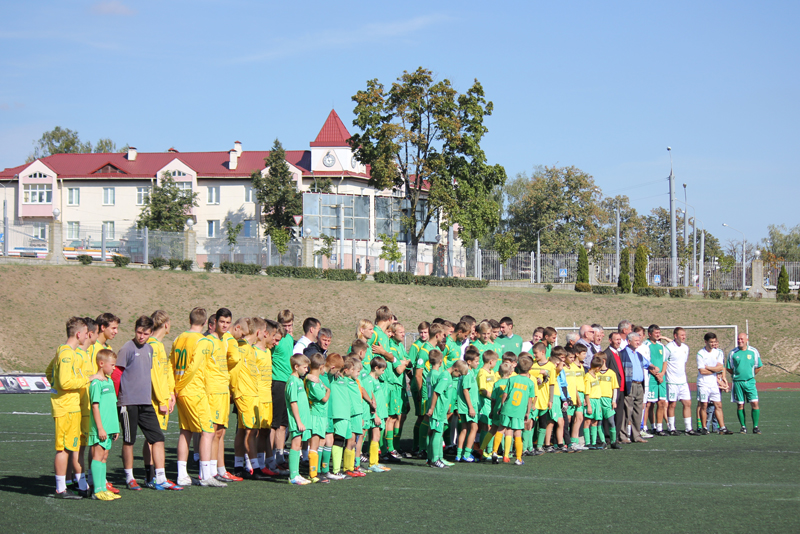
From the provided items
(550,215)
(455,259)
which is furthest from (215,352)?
(550,215)

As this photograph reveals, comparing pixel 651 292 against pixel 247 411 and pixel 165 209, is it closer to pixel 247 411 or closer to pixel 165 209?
pixel 247 411

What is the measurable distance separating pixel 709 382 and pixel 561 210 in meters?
58.1

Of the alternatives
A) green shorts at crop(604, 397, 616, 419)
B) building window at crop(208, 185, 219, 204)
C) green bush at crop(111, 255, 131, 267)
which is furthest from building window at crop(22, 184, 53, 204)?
green shorts at crop(604, 397, 616, 419)

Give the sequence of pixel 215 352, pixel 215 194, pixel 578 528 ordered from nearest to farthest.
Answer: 1. pixel 578 528
2. pixel 215 352
3. pixel 215 194

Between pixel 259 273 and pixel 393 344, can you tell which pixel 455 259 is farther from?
pixel 393 344

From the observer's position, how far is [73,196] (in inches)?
2404

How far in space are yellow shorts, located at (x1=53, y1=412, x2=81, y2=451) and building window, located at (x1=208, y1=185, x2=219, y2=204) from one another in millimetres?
54458

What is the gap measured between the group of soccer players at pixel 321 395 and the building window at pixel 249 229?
1910 inches

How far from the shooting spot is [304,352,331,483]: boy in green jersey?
28.5 feet

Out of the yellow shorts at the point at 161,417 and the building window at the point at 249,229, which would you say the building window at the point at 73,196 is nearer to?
the building window at the point at 249,229

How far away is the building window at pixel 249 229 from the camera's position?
59094 mm

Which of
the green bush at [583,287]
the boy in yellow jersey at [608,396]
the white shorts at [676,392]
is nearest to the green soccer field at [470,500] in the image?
the boy in yellow jersey at [608,396]

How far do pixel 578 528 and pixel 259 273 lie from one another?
3269 cm

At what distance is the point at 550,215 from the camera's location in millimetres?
69938
